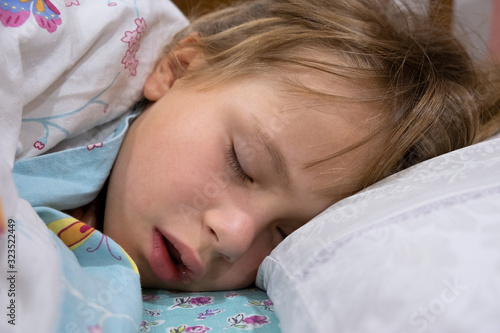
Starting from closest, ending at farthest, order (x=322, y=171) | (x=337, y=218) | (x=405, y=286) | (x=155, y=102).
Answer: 1. (x=405, y=286)
2. (x=337, y=218)
3. (x=322, y=171)
4. (x=155, y=102)

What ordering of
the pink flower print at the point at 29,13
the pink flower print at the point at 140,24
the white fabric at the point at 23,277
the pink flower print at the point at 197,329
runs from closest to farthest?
the white fabric at the point at 23,277
the pink flower print at the point at 197,329
the pink flower print at the point at 29,13
the pink flower print at the point at 140,24

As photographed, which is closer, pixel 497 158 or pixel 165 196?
pixel 497 158

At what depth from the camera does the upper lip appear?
759 mm

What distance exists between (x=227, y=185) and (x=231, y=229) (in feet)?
0.25

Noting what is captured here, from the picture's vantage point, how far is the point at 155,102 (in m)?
0.97

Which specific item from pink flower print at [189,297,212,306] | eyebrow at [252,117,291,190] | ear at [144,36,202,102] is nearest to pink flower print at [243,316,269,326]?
pink flower print at [189,297,212,306]

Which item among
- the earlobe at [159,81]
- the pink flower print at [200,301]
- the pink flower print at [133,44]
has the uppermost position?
the pink flower print at [133,44]

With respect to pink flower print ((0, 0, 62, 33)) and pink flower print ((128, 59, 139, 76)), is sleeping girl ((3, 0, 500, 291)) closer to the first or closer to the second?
pink flower print ((128, 59, 139, 76))

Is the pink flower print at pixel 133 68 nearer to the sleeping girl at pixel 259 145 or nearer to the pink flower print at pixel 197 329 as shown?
the sleeping girl at pixel 259 145

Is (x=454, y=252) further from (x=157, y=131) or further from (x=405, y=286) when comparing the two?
(x=157, y=131)

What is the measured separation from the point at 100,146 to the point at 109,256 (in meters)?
0.24

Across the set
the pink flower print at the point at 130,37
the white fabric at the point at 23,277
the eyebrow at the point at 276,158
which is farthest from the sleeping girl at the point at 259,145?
the white fabric at the point at 23,277

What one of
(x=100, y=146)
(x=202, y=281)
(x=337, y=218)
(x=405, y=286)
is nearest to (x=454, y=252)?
(x=405, y=286)

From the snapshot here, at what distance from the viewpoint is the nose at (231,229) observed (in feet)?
2.42
